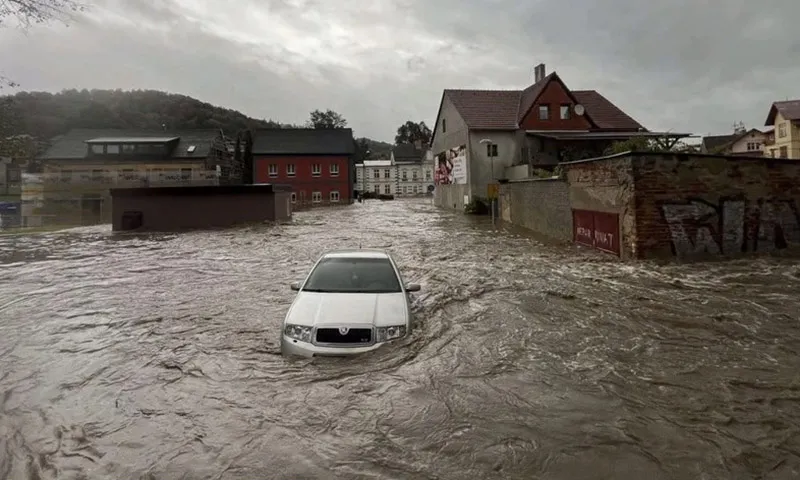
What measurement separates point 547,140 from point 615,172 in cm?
2430

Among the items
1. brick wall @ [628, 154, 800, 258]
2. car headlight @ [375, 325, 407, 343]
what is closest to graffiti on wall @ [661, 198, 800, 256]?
brick wall @ [628, 154, 800, 258]

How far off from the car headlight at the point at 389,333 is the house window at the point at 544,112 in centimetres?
3440

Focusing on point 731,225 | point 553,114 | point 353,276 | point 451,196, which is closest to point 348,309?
point 353,276

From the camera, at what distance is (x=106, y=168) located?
54.6 m

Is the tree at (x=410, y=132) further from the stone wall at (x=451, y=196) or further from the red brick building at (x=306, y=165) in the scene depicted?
the stone wall at (x=451, y=196)

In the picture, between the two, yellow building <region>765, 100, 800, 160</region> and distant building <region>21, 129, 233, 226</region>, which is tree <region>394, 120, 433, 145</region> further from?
yellow building <region>765, 100, 800, 160</region>

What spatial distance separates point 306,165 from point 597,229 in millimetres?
52525

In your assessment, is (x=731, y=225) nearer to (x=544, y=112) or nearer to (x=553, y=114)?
(x=544, y=112)

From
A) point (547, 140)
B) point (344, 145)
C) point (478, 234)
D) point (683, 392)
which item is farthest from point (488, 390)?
point (344, 145)

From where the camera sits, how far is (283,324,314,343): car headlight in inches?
255

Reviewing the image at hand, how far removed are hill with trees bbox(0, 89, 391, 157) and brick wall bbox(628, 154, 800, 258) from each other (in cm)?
7131

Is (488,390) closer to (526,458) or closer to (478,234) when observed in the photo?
(526,458)

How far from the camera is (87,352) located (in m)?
7.43

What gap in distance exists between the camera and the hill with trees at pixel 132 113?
250 ft
